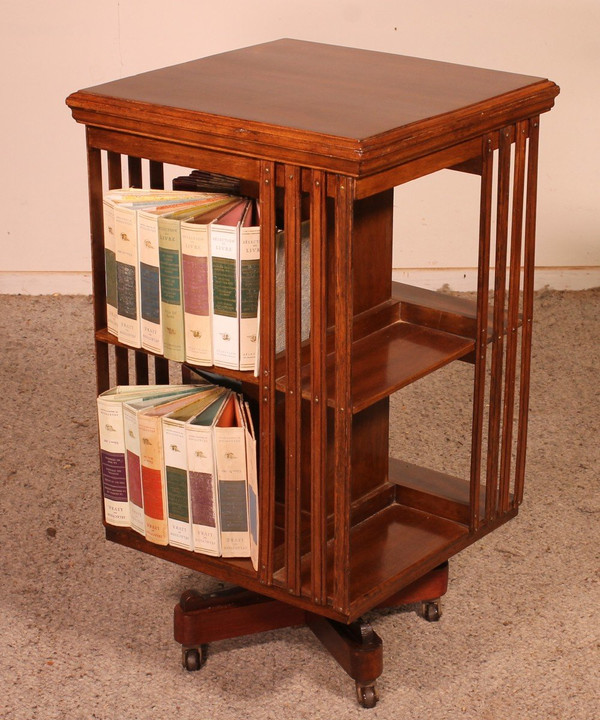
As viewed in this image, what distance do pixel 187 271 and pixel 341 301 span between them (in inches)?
12.5

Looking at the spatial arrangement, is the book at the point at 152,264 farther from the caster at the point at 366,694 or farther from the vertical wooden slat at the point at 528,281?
the caster at the point at 366,694

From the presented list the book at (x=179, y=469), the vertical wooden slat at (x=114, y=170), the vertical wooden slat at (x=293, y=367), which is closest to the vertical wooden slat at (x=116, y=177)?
the vertical wooden slat at (x=114, y=170)

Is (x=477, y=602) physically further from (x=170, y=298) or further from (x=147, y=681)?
(x=170, y=298)

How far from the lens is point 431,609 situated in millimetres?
2627

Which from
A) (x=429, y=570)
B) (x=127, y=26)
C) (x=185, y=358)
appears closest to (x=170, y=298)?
(x=185, y=358)

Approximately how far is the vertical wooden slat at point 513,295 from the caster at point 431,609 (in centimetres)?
28

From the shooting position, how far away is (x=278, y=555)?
2.28 meters

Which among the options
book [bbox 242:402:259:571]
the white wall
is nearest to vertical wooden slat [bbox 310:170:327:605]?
book [bbox 242:402:259:571]

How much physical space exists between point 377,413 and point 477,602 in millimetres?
522

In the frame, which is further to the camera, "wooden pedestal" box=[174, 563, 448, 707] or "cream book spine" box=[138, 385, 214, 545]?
"wooden pedestal" box=[174, 563, 448, 707]

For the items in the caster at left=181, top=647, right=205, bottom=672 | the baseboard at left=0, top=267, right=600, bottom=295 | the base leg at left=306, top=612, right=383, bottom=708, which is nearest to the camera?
the base leg at left=306, top=612, right=383, bottom=708

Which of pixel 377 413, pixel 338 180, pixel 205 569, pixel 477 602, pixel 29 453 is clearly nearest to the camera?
pixel 338 180

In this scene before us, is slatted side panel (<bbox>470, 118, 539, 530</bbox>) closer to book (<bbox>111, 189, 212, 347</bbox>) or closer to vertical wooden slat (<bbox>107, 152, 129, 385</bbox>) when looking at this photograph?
book (<bbox>111, 189, 212, 347</bbox>)

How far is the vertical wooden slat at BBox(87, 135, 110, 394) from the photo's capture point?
2213 millimetres
